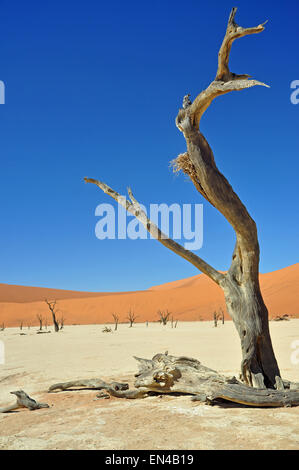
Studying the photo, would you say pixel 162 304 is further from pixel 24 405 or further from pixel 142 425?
pixel 142 425

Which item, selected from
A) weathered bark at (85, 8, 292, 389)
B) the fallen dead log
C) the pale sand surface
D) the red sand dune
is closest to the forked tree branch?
weathered bark at (85, 8, 292, 389)

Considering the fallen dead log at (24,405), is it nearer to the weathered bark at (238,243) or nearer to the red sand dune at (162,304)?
the weathered bark at (238,243)

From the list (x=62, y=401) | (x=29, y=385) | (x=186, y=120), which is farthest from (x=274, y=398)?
(x=29, y=385)

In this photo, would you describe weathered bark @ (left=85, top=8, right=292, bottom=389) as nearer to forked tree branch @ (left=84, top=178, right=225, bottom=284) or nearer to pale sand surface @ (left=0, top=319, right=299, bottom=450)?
forked tree branch @ (left=84, top=178, right=225, bottom=284)

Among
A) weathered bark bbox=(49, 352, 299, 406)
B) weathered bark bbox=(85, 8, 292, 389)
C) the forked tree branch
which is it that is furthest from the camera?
the forked tree branch

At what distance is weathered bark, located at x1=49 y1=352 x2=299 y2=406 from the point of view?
5352 millimetres

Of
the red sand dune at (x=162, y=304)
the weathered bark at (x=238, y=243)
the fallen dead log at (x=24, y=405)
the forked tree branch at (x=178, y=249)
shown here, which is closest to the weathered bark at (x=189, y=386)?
the weathered bark at (x=238, y=243)

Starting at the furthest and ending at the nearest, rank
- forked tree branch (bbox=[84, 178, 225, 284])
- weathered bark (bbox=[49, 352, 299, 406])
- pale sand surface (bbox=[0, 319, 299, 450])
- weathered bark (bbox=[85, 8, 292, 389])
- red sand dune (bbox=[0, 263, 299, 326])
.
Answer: red sand dune (bbox=[0, 263, 299, 326]), forked tree branch (bbox=[84, 178, 225, 284]), weathered bark (bbox=[85, 8, 292, 389]), weathered bark (bbox=[49, 352, 299, 406]), pale sand surface (bbox=[0, 319, 299, 450])

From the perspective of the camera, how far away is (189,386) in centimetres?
614

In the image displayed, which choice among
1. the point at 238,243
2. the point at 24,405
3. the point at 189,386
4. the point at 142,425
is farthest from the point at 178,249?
the point at 24,405

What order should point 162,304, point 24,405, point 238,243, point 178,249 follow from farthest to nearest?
1. point 162,304
2. point 178,249
3. point 238,243
4. point 24,405

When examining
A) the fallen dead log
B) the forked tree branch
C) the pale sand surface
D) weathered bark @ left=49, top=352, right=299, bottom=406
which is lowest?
the fallen dead log
